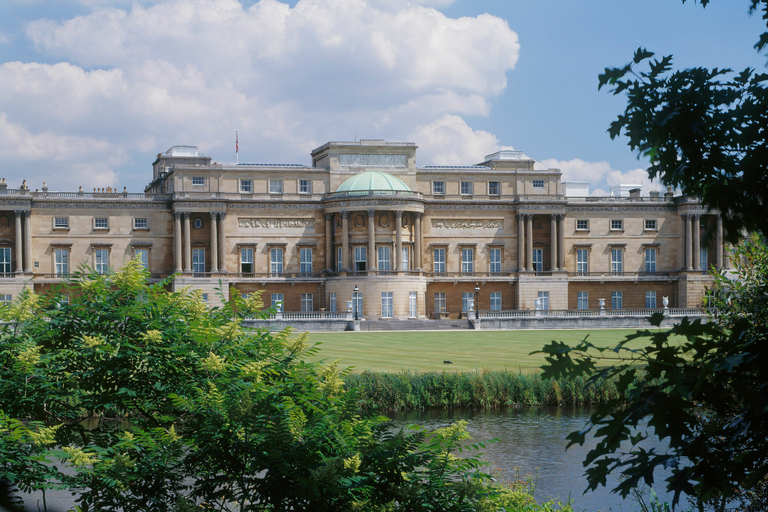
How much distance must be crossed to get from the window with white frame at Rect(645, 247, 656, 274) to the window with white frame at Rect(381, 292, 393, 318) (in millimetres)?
26988

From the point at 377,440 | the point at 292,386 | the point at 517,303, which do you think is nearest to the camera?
the point at 377,440

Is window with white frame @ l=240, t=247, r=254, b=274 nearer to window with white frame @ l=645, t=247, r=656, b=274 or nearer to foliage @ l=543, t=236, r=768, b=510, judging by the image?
window with white frame @ l=645, t=247, r=656, b=274

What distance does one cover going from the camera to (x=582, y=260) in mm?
77562

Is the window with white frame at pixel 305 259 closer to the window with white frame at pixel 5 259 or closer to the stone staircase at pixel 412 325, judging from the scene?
the stone staircase at pixel 412 325

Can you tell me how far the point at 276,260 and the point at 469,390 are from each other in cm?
4602

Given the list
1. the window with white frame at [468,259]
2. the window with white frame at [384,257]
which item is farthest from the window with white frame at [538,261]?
the window with white frame at [384,257]

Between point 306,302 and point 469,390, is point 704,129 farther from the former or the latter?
point 306,302

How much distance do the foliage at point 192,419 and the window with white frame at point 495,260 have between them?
64538 millimetres

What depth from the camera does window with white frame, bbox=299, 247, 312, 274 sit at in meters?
73.2

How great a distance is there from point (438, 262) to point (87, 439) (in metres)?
64.7

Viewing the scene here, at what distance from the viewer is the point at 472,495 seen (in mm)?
9094

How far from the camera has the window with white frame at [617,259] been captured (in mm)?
77875

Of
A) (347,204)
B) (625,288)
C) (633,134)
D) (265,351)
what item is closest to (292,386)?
(265,351)

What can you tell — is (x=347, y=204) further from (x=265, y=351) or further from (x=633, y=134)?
(x=633, y=134)
